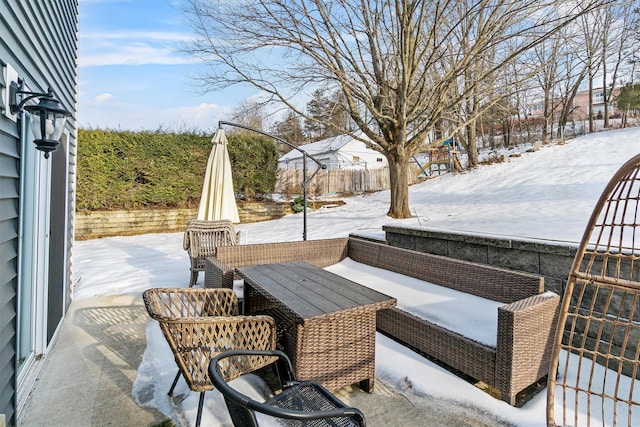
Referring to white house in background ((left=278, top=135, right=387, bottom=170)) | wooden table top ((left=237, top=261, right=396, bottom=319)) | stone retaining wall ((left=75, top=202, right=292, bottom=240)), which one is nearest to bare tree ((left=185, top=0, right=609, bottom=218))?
stone retaining wall ((left=75, top=202, right=292, bottom=240))

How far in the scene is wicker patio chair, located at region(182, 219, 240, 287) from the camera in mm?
4516

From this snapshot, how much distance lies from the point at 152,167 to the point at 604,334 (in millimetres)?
9858

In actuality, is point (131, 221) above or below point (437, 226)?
below

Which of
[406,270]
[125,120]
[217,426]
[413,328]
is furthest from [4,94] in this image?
[125,120]

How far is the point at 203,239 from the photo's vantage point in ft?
15.8

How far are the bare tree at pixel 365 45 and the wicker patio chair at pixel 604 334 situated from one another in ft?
16.9

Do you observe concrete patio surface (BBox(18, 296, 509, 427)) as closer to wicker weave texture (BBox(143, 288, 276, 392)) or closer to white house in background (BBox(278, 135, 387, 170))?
wicker weave texture (BBox(143, 288, 276, 392))

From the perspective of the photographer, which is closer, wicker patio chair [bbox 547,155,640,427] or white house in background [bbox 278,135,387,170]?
wicker patio chair [bbox 547,155,640,427]

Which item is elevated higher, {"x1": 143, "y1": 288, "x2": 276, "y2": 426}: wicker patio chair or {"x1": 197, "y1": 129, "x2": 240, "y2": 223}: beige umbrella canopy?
{"x1": 197, "y1": 129, "x2": 240, "y2": 223}: beige umbrella canopy

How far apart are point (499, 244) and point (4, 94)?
3778 millimetres

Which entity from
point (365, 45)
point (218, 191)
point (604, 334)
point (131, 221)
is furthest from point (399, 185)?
point (131, 221)

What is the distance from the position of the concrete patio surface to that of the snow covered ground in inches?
3.9

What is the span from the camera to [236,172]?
10.5 meters

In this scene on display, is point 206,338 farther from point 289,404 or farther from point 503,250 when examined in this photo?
point 503,250
